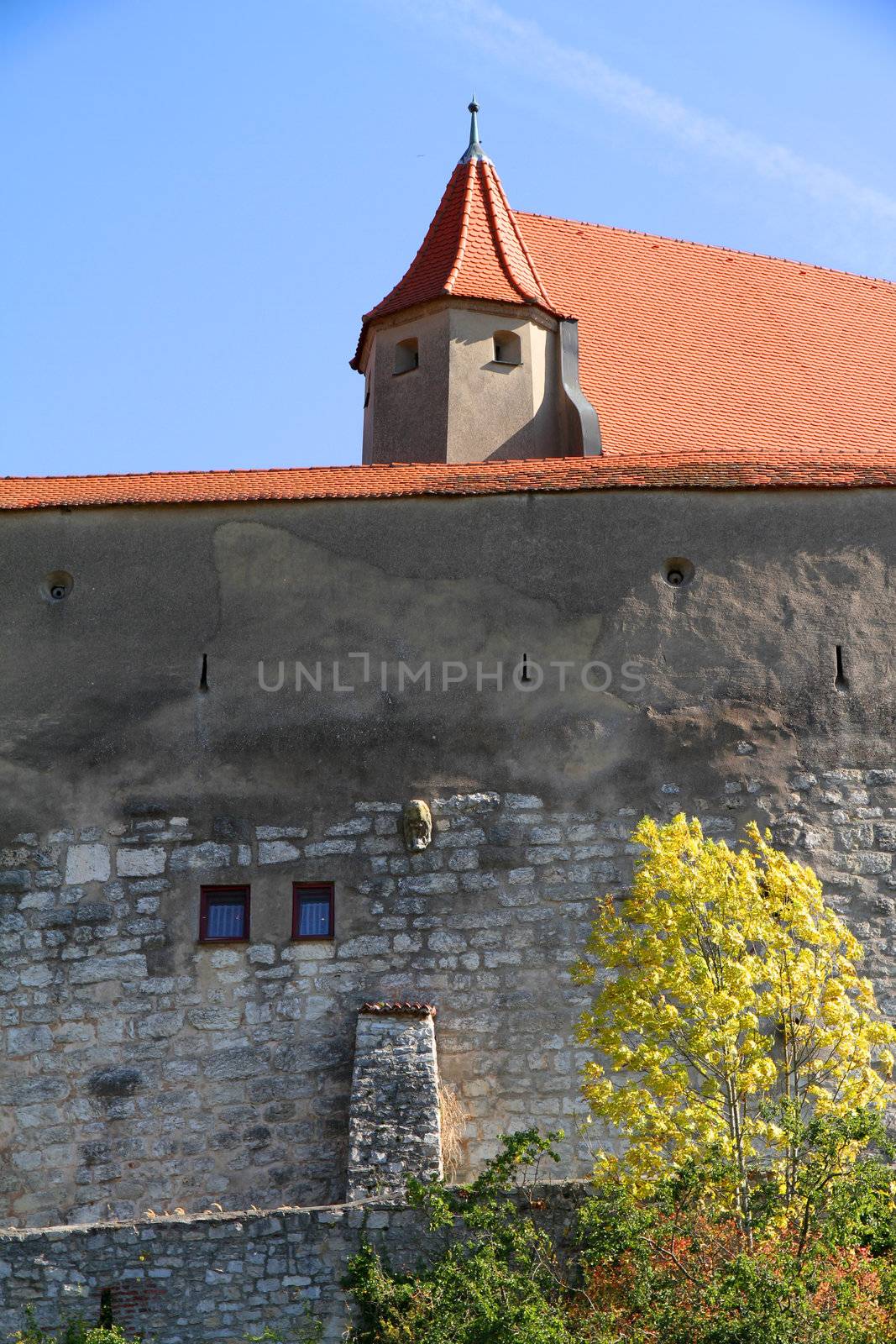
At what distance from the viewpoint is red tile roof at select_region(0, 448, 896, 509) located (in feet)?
50.6

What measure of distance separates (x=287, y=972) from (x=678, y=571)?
4.48 metres

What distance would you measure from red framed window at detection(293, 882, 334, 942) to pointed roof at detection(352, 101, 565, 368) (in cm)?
752

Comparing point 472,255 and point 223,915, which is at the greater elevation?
point 472,255

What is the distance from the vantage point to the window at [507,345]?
1959 cm

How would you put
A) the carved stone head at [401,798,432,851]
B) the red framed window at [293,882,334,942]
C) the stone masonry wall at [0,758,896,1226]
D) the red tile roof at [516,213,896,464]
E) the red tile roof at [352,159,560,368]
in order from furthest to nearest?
the red tile roof at [352,159,560,368] < the red tile roof at [516,213,896,464] < the carved stone head at [401,798,432,851] < the red framed window at [293,882,334,942] < the stone masonry wall at [0,758,896,1226]

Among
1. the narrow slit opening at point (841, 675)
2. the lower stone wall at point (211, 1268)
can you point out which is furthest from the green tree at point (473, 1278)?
the narrow slit opening at point (841, 675)

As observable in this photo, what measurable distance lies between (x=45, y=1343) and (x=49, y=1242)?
1.98 ft

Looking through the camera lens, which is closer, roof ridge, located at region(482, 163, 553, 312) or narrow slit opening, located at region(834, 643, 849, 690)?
narrow slit opening, located at region(834, 643, 849, 690)

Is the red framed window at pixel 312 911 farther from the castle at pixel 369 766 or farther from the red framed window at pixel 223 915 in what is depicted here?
the red framed window at pixel 223 915

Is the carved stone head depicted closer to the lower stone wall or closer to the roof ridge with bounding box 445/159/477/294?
the lower stone wall

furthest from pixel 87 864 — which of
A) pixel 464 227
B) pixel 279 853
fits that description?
pixel 464 227

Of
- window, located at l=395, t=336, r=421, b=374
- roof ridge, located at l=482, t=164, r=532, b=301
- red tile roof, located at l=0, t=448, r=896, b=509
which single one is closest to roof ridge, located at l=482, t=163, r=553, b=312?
roof ridge, located at l=482, t=164, r=532, b=301

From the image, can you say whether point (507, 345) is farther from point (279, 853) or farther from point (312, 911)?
point (312, 911)

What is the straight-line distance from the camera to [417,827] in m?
14.5
